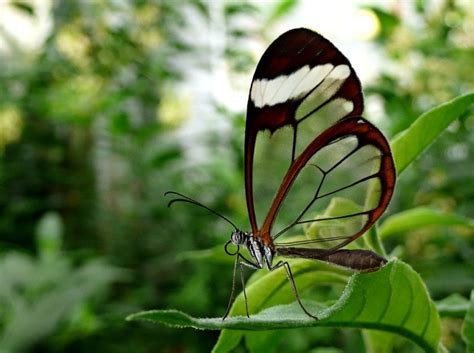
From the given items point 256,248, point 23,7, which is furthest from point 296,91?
point 23,7

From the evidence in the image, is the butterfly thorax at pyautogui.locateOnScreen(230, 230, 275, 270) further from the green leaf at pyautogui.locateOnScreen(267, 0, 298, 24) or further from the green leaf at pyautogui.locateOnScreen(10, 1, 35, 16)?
the green leaf at pyautogui.locateOnScreen(10, 1, 35, 16)

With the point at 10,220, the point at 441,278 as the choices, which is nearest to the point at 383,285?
the point at 441,278

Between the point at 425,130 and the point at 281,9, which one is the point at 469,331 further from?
the point at 281,9

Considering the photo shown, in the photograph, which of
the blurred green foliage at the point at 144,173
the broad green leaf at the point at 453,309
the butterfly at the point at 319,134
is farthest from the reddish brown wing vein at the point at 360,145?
the blurred green foliage at the point at 144,173

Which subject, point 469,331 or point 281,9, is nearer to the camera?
point 469,331

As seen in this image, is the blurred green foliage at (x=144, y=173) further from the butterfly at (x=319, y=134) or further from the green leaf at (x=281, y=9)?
the butterfly at (x=319, y=134)

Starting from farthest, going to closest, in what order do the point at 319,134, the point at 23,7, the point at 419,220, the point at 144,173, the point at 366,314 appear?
1. the point at 23,7
2. the point at 144,173
3. the point at 419,220
4. the point at 319,134
5. the point at 366,314
